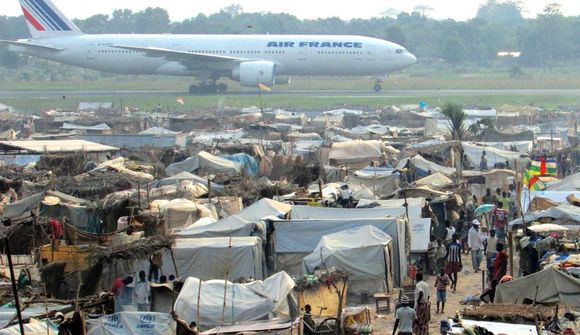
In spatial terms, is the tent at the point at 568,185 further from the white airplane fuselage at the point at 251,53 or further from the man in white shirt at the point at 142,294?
the white airplane fuselage at the point at 251,53

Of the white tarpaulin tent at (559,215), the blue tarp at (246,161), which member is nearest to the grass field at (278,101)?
the blue tarp at (246,161)

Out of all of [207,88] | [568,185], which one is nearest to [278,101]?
[207,88]

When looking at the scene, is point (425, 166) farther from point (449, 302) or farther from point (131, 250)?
point (131, 250)

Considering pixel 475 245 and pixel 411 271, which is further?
pixel 475 245

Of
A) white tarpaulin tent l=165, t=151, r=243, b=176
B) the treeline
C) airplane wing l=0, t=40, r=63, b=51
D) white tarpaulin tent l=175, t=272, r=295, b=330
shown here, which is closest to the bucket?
white tarpaulin tent l=175, t=272, r=295, b=330

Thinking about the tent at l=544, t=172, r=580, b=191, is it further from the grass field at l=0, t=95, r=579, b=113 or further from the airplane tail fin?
the airplane tail fin

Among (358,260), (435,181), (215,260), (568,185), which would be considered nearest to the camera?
(215,260)
